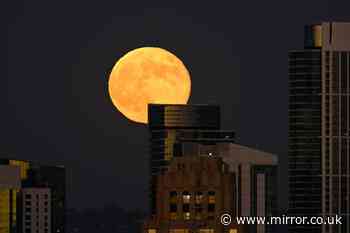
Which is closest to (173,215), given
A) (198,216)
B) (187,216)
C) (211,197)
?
(187,216)

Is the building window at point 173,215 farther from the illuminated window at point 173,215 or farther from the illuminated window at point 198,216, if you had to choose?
the illuminated window at point 198,216

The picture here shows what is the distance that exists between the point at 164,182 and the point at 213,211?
357 centimetres

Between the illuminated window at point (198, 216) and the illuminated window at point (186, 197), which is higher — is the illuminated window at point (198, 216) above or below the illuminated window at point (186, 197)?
below

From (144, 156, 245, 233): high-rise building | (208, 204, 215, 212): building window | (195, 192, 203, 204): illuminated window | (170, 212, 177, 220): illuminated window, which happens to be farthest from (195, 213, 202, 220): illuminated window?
(170, 212, 177, 220): illuminated window

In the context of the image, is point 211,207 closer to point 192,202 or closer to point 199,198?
point 199,198

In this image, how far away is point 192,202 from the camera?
496ft

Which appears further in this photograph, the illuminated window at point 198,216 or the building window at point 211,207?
the building window at point 211,207

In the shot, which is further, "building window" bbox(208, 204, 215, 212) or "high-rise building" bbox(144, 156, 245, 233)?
"building window" bbox(208, 204, 215, 212)

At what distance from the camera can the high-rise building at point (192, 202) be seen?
494 ft

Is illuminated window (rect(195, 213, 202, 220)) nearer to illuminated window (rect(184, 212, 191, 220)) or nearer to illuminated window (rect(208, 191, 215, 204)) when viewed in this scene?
illuminated window (rect(184, 212, 191, 220))

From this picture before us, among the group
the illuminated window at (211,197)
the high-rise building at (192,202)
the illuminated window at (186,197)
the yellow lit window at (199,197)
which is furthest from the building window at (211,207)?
the illuminated window at (186,197)

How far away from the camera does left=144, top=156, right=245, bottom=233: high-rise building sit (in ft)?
494

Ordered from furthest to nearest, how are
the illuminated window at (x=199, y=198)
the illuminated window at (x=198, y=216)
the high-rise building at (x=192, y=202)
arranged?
the illuminated window at (x=199, y=198) → the illuminated window at (x=198, y=216) → the high-rise building at (x=192, y=202)

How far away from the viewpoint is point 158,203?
15175cm
